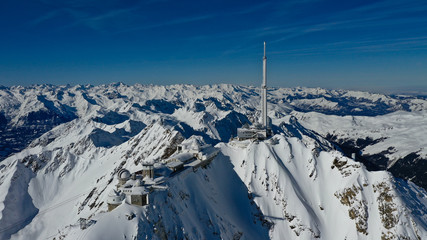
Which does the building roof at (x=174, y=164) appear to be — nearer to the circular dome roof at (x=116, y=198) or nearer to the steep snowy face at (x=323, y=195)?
the circular dome roof at (x=116, y=198)

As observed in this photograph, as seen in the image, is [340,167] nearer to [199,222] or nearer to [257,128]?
[257,128]

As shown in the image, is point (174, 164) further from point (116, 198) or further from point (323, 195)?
point (323, 195)

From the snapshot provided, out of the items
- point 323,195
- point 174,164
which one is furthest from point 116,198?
point 323,195

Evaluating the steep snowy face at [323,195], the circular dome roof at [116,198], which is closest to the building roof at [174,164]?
the circular dome roof at [116,198]

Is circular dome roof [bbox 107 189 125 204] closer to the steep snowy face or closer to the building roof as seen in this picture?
the building roof

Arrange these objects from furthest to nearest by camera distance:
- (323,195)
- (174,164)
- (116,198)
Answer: (323,195), (174,164), (116,198)

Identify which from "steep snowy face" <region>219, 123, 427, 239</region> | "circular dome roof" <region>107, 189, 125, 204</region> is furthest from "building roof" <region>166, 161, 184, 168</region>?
"steep snowy face" <region>219, 123, 427, 239</region>

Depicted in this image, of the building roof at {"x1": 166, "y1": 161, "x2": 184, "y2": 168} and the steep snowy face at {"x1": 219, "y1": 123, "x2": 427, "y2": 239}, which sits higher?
the building roof at {"x1": 166, "y1": 161, "x2": 184, "y2": 168}

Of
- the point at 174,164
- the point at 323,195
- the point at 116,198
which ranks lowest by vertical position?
the point at 323,195
